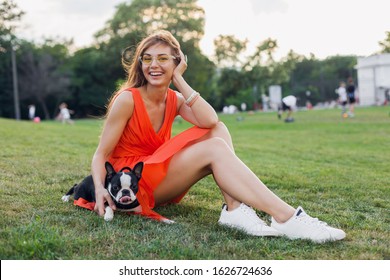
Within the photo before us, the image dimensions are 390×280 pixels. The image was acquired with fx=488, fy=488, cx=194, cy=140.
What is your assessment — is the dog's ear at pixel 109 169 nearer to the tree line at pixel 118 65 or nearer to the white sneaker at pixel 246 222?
the white sneaker at pixel 246 222

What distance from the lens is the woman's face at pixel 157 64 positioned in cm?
382

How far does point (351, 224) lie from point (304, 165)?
162 inches

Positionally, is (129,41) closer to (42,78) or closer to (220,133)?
(42,78)

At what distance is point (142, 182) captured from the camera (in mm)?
3723

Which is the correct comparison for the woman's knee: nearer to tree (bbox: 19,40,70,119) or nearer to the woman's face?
the woman's face

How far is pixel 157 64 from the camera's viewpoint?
12.5ft

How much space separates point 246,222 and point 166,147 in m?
0.86

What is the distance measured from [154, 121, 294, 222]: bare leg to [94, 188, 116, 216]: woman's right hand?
37 cm

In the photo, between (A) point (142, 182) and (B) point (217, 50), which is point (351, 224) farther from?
(B) point (217, 50)

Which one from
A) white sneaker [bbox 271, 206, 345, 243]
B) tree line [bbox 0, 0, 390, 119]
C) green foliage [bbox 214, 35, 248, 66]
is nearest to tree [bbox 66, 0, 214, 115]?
tree line [bbox 0, 0, 390, 119]

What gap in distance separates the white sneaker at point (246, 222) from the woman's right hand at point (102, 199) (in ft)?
2.82

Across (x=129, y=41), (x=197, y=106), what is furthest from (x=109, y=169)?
(x=129, y=41)

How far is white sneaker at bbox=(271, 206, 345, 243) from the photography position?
3232mm
